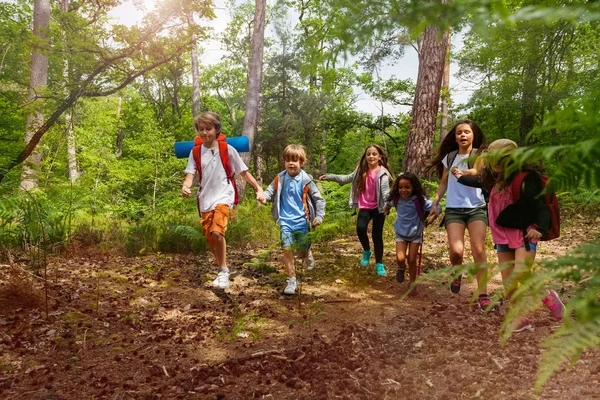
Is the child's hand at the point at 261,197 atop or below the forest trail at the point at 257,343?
atop

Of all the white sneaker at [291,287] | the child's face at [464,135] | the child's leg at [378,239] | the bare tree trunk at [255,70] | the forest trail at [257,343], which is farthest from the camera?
the bare tree trunk at [255,70]

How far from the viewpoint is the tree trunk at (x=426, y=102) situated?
8227 mm

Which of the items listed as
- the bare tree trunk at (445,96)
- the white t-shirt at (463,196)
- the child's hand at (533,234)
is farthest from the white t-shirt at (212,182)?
the bare tree trunk at (445,96)

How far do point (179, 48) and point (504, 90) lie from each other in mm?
8631

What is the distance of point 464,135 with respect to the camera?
13.6ft

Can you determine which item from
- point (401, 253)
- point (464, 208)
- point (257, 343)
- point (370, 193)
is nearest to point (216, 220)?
point (257, 343)

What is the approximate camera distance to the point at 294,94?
63.8ft

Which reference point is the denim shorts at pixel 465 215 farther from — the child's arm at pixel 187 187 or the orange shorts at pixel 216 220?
the child's arm at pixel 187 187

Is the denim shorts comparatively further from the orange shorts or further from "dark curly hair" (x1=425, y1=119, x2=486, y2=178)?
the orange shorts

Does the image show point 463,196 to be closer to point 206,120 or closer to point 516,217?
point 516,217

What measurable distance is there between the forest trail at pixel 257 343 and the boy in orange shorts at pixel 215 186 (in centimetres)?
57

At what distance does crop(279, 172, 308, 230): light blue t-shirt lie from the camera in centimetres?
509

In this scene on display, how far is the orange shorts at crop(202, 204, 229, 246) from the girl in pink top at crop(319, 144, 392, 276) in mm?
1841

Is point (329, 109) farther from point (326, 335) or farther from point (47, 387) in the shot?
point (47, 387)
